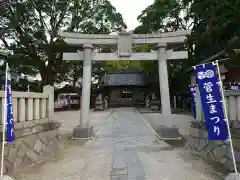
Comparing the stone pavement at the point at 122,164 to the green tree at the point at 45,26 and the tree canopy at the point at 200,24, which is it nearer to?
the tree canopy at the point at 200,24

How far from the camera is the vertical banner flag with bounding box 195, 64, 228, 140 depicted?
16.9 feet

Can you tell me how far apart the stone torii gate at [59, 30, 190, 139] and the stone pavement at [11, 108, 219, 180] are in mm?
2326

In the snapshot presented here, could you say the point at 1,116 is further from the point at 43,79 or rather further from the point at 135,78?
the point at 135,78

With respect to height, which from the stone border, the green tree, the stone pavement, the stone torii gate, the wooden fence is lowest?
the stone pavement

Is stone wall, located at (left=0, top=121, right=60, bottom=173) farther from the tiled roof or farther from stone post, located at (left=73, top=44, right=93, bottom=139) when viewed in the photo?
the tiled roof

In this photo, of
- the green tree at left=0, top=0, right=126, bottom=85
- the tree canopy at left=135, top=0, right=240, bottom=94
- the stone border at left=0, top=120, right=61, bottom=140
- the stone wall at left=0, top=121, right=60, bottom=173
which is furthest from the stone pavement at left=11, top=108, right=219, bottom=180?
the green tree at left=0, top=0, right=126, bottom=85

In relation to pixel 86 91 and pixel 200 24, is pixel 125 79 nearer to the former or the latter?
pixel 200 24

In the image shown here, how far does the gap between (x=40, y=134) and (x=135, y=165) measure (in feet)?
8.54

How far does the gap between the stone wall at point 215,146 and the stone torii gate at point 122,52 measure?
337 centimetres

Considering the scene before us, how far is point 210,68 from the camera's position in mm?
5254

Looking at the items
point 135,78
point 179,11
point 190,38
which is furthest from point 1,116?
point 135,78

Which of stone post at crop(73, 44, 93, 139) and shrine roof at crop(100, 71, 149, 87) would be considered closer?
stone post at crop(73, 44, 93, 139)

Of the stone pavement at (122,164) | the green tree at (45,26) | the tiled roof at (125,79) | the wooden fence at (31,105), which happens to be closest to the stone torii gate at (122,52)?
the stone pavement at (122,164)

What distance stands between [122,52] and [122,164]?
591 cm
